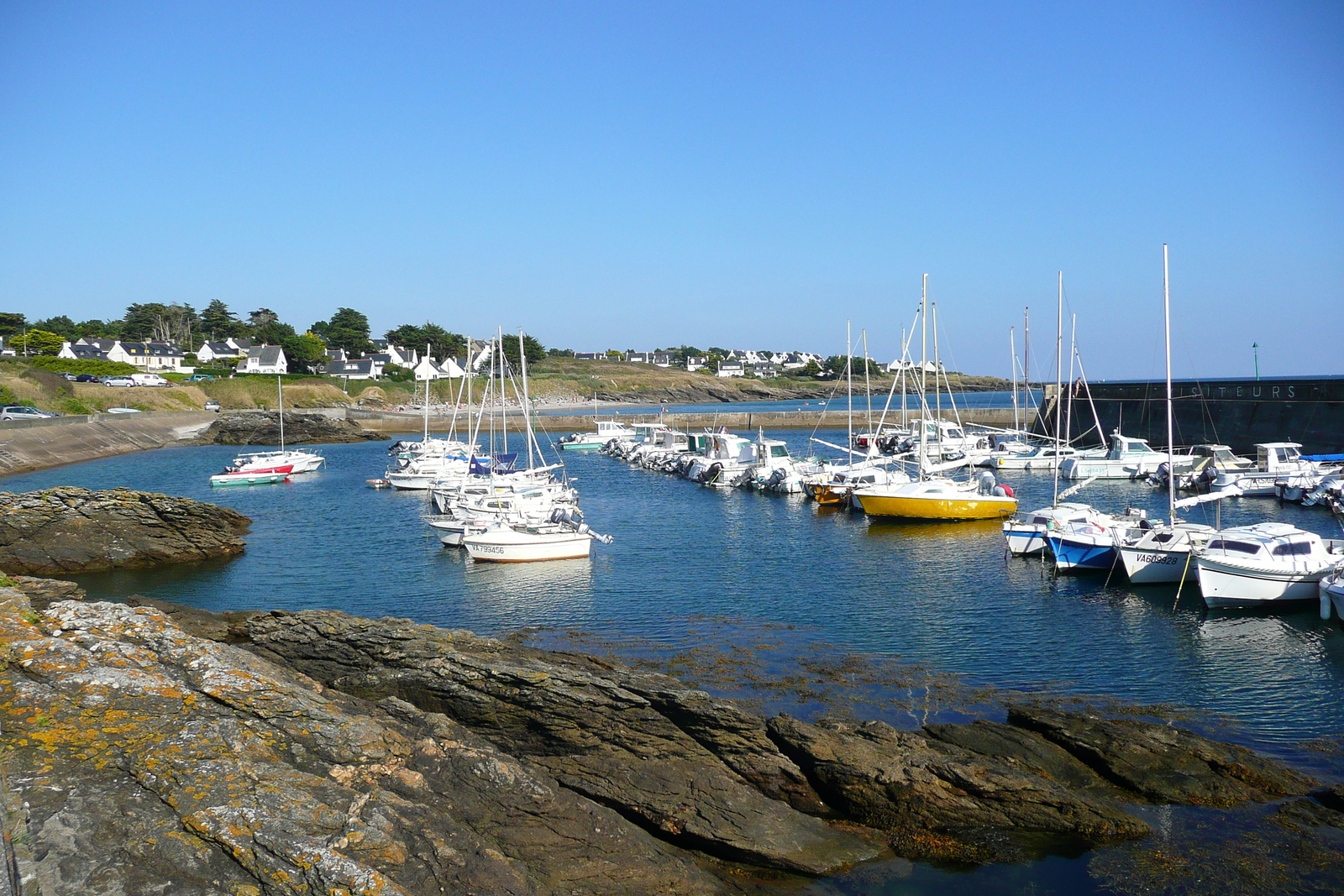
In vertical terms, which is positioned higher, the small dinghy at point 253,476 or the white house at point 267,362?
the white house at point 267,362

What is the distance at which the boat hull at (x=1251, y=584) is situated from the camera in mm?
23828

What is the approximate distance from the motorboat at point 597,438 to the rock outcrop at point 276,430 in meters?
23.5

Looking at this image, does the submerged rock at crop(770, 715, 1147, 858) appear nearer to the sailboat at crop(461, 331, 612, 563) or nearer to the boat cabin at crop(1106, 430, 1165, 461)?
the sailboat at crop(461, 331, 612, 563)

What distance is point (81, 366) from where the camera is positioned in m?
114

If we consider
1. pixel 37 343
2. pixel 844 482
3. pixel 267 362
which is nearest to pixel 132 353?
pixel 37 343

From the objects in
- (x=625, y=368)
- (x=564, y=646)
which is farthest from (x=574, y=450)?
(x=625, y=368)

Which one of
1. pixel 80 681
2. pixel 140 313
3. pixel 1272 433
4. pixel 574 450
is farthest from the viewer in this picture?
pixel 140 313

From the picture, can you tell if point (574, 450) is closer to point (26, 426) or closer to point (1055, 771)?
point (26, 426)

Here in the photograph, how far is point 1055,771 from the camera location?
1378 centimetres

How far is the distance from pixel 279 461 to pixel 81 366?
7106 cm

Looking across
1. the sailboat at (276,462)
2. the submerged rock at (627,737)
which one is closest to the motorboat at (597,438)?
the sailboat at (276,462)

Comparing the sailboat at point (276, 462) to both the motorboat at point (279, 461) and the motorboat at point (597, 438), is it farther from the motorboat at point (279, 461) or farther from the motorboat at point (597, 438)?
the motorboat at point (597, 438)

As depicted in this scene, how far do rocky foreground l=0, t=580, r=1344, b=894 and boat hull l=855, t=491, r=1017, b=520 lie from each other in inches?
968

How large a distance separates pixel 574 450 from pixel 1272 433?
56848 mm
